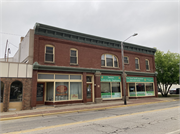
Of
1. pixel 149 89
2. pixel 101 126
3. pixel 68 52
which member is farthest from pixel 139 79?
pixel 101 126

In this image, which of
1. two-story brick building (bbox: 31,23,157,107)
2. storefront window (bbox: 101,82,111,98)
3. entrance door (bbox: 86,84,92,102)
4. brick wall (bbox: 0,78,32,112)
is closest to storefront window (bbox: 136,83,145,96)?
two-story brick building (bbox: 31,23,157,107)

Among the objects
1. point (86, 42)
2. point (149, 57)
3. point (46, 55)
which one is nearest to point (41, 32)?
point (46, 55)

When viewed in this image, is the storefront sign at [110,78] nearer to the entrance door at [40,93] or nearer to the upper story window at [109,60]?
the upper story window at [109,60]

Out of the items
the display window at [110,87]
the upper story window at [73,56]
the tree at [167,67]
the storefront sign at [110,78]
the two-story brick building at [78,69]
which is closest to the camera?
the two-story brick building at [78,69]

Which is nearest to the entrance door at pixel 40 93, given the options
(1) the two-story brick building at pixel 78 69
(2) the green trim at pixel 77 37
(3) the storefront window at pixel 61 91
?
(1) the two-story brick building at pixel 78 69

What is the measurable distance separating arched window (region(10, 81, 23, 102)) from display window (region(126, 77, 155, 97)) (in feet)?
46.9

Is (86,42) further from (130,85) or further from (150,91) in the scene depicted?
(150,91)

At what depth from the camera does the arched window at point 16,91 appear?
43.0ft

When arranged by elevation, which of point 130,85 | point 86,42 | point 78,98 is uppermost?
point 86,42

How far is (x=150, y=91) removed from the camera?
76.3 ft

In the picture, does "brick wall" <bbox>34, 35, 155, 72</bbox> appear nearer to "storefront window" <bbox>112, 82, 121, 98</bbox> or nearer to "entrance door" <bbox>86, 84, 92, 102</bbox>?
"storefront window" <bbox>112, 82, 121, 98</bbox>

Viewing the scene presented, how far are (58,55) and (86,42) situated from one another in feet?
13.6

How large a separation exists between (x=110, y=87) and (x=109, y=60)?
373 centimetres

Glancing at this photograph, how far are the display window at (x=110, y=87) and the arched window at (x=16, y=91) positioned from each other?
9655 mm
